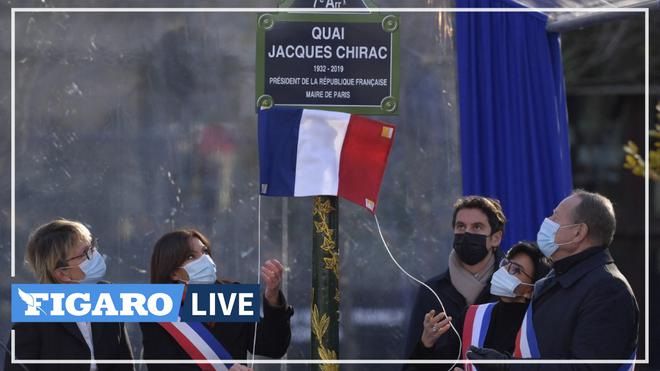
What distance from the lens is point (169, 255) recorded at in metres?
4.58

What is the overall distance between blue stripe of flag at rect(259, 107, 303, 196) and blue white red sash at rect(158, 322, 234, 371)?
58 cm

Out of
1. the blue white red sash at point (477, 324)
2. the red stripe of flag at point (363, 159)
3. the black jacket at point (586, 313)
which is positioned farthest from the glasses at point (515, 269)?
the red stripe of flag at point (363, 159)

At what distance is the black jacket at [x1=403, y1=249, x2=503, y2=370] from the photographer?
4750 mm

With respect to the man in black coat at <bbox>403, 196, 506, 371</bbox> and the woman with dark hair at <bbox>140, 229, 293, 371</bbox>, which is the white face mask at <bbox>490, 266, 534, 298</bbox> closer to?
the man in black coat at <bbox>403, 196, 506, 371</bbox>

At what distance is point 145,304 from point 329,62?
1169 mm

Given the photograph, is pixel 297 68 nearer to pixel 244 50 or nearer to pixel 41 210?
pixel 244 50

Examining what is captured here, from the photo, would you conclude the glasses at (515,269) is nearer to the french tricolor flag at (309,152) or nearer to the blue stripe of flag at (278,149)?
Answer: the french tricolor flag at (309,152)

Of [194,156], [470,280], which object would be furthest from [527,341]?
[194,156]

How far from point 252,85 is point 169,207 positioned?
65cm

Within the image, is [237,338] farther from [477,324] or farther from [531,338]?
[531,338]

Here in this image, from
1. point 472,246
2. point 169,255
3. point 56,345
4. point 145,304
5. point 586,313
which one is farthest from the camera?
point 472,246

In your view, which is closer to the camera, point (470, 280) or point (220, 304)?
point (220, 304)

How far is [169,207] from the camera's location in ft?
17.5

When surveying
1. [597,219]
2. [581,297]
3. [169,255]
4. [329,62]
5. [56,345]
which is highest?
[329,62]
